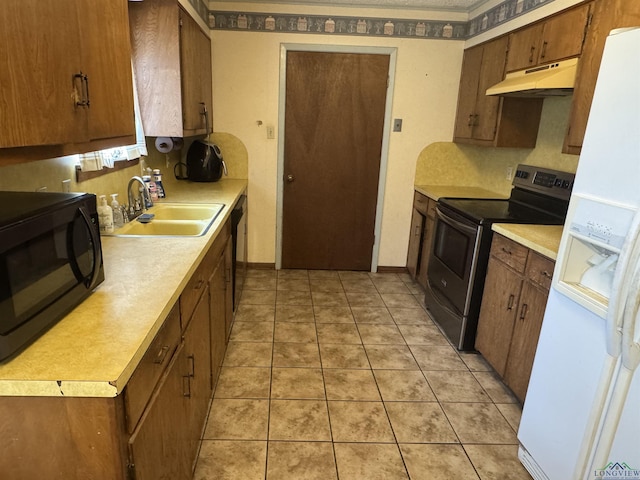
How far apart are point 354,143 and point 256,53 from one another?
3.88ft

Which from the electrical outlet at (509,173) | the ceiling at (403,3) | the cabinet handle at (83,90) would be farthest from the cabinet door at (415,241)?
the cabinet handle at (83,90)

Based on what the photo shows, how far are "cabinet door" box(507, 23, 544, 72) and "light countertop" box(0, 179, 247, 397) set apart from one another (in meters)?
2.43

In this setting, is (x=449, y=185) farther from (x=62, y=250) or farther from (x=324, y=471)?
(x=62, y=250)

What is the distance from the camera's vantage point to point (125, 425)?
95 cm

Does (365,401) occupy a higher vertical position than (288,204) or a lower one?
lower

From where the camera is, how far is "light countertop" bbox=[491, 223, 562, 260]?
2.00 meters

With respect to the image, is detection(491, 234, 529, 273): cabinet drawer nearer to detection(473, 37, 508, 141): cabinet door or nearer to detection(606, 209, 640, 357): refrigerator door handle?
detection(606, 209, 640, 357): refrigerator door handle

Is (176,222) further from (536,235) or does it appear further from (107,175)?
(536,235)

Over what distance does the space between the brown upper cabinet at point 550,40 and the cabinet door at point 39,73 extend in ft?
8.00

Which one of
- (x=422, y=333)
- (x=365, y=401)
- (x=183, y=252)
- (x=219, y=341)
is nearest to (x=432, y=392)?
(x=365, y=401)

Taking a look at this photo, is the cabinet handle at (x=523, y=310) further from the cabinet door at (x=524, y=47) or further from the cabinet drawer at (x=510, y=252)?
the cabinet door at (x=524, y=47)

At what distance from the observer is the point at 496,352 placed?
245cm

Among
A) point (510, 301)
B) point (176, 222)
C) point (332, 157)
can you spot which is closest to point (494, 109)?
point (332, 157)

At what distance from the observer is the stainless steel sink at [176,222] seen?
215cm
